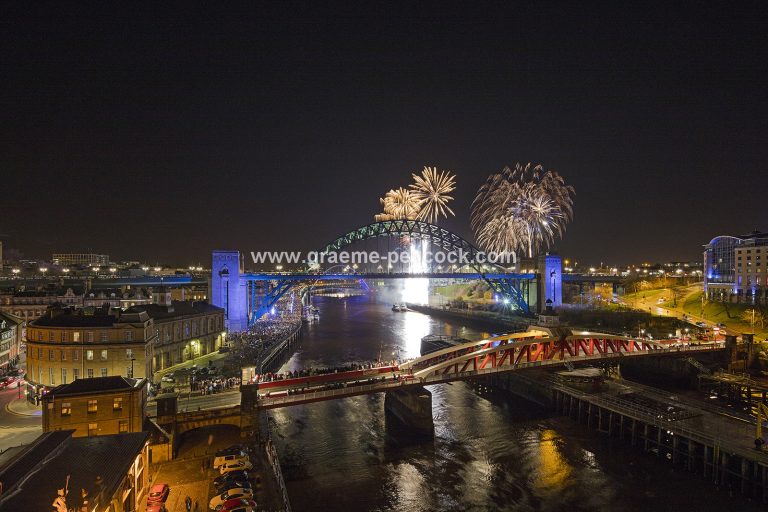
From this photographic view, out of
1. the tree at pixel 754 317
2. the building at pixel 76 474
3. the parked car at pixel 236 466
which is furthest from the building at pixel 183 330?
the tree at pixel 754 317

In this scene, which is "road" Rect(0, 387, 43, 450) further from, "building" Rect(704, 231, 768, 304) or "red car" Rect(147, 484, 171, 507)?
"building" Rect(704, 231, 768, 304)

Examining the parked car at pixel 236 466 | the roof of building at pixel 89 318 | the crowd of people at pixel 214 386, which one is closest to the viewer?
the parked car at pixel 236 466

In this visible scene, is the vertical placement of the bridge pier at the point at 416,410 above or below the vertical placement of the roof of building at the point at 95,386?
below

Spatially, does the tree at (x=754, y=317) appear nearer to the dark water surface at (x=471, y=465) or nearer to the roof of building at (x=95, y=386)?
the dark water surface at (x=471, y=465)

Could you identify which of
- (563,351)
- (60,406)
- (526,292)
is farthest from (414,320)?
(60,406)

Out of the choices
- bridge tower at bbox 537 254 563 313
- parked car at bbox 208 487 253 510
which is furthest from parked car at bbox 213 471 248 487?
bridge tower at bbox 537 254 563 313

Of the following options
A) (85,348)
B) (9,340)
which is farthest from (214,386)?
(9,340)

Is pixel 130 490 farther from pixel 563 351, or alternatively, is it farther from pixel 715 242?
pixel 715 242
